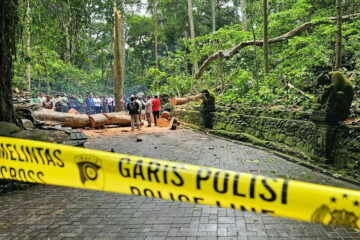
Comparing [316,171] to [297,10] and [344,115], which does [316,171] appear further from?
[297,10]

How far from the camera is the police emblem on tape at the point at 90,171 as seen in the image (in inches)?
84.1

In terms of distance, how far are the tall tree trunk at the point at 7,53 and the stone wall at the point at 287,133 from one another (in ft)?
24.2

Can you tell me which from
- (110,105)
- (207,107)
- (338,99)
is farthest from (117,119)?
(338,99)

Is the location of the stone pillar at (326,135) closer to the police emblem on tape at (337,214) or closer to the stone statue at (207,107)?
the police emblem on tape at (337,214)

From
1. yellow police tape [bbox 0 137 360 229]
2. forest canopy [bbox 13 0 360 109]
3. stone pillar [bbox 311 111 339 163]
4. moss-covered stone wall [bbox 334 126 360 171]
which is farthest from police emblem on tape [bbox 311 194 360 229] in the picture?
forest canopy [bbox 13 0 360 109]

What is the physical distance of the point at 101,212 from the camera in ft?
13.7

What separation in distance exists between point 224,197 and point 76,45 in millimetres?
7896

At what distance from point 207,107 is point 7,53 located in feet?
30.7

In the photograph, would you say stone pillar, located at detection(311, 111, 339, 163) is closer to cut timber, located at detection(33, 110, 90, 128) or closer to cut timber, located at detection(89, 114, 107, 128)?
cut timber, located at detection(89, 114, 107, 128)

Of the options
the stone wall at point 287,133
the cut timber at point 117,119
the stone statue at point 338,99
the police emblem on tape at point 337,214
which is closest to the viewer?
the police emblem on tape at point 337,214

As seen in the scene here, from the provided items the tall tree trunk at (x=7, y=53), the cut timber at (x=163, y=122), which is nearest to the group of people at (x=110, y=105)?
the cut timber at (x=163, y=122)

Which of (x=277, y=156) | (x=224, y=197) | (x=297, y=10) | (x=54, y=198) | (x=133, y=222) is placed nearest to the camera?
(x=224, y=197)

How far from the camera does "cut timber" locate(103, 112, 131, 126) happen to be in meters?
15.3

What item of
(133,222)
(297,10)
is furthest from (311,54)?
(133,222)
